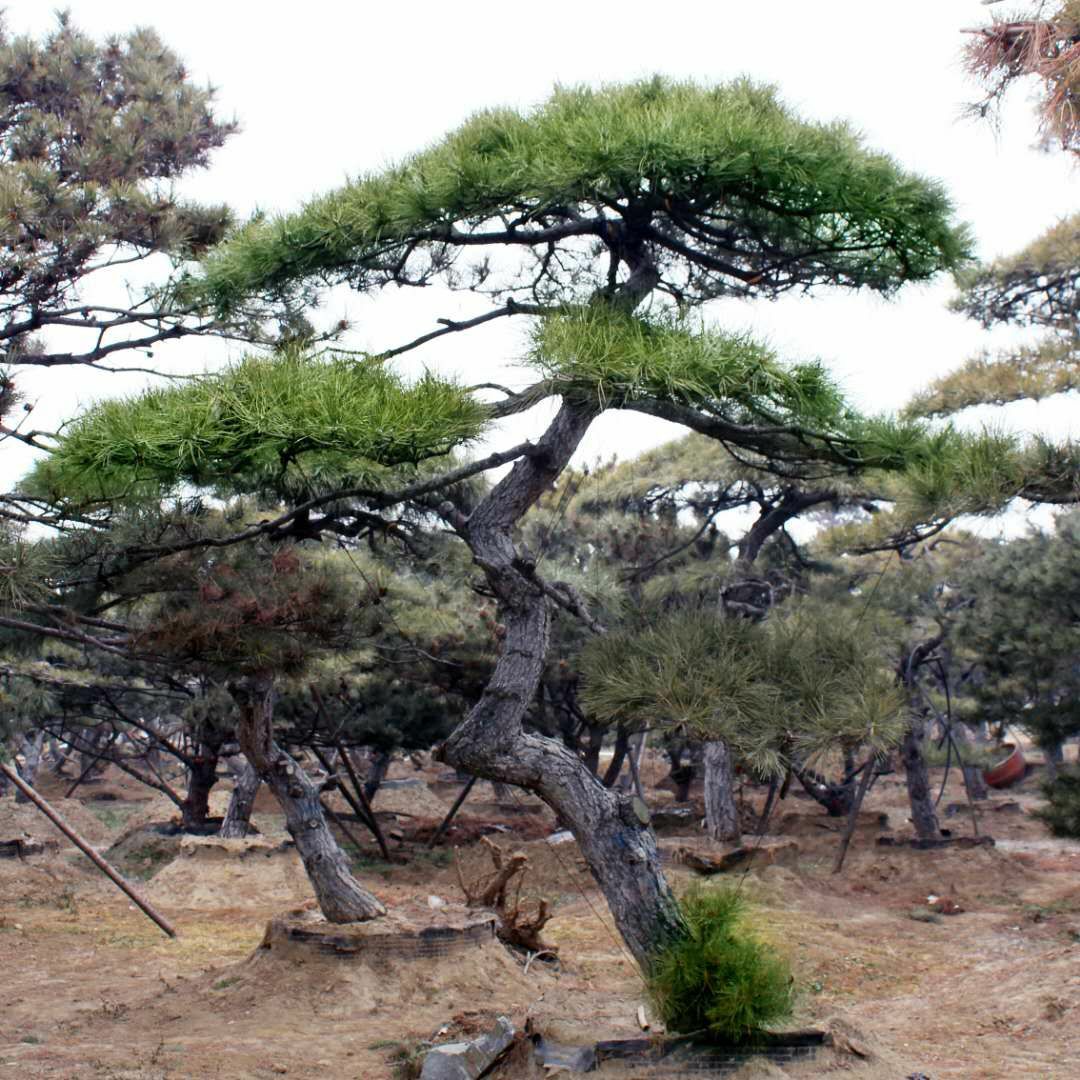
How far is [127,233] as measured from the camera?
5.57 meters

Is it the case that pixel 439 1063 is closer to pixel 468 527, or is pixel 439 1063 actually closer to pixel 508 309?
pixel 468 527

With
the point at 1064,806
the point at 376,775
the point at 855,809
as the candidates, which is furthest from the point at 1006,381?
the point at 376,775

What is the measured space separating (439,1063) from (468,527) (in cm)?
208

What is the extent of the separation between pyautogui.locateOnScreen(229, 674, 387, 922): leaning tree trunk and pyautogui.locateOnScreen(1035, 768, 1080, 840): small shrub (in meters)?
5.28

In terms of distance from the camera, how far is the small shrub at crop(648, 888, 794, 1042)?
391 cm

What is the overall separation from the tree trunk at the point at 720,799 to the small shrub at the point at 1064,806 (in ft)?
13.4

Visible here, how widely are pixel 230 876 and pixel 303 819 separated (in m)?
4.87

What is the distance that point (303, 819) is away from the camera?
671 cm

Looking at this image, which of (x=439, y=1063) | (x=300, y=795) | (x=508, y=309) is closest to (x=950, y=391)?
(x=508, y=309)

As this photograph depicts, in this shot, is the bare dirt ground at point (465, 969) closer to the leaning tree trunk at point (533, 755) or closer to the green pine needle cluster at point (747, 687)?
the leaning tree trunk at point (533, 755)

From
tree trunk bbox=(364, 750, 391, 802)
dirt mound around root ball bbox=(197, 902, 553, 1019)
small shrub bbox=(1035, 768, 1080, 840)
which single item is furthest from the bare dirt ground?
tree trunk bbox=(364, 750, 391, 802)

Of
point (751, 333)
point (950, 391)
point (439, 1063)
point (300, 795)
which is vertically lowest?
point (439, 1063)

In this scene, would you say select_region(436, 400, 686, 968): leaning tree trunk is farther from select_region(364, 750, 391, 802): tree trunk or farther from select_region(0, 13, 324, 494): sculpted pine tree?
select_region(364, 750, 391, 802): tree trunk

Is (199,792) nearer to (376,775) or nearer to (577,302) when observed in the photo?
(376,775)
